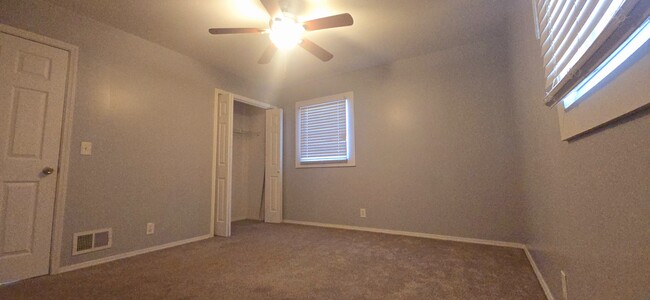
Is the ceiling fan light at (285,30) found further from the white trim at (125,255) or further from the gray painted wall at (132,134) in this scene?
the white trim at (125,255)

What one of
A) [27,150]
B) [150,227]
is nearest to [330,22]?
[27,150]

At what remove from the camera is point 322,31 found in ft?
9.66

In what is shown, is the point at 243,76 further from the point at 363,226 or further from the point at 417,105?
the point at 363,226

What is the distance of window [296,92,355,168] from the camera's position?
4.04m

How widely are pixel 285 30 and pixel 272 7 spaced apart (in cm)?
26

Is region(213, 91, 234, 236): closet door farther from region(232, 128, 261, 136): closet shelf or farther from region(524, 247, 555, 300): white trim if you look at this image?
region(524, 247, 555, 300): white trim

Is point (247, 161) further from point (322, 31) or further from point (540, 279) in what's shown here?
point (540, 279)

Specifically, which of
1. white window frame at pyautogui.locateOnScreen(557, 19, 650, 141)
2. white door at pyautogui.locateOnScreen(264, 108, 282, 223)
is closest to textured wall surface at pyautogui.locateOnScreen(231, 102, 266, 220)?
white door at pyautogui.locateOnScreen(264, 108, 282, 223)

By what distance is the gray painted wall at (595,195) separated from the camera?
680mm

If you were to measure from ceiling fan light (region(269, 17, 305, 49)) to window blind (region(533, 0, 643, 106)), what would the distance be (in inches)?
67.9

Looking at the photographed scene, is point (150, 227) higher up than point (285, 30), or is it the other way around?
point (285, 30)

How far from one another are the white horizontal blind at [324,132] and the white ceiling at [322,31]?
2.50 feet

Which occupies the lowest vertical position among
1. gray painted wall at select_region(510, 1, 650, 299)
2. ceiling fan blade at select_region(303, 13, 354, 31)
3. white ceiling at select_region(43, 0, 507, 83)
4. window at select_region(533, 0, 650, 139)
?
gray painted wall at select_region(510, 1, 650, 299)

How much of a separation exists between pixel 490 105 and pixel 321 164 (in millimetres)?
2451
